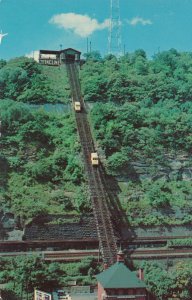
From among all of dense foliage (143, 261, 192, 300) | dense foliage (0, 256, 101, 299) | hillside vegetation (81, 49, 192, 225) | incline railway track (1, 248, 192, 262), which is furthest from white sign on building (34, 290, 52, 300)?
hillside vegetation (81, 49, 192, 225)

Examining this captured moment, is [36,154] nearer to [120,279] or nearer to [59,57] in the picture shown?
[120,279]

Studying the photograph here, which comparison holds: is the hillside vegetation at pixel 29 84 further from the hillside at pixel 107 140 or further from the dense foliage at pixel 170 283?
the dense foliage at pixel 170 283

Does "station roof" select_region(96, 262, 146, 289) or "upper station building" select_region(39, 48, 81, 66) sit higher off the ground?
"upper station building" select_region(39, 48, 81, 66)

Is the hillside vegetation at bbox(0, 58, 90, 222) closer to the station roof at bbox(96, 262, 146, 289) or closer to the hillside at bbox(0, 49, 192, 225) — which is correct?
the hillside at bbox(0, 49, 192, 225)

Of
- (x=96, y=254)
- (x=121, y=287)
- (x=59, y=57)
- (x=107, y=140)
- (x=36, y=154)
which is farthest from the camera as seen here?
(x=59, y=57)

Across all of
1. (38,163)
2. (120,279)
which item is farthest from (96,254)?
(38,163)

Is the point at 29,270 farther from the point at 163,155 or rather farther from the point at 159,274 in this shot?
the point at 163,155
